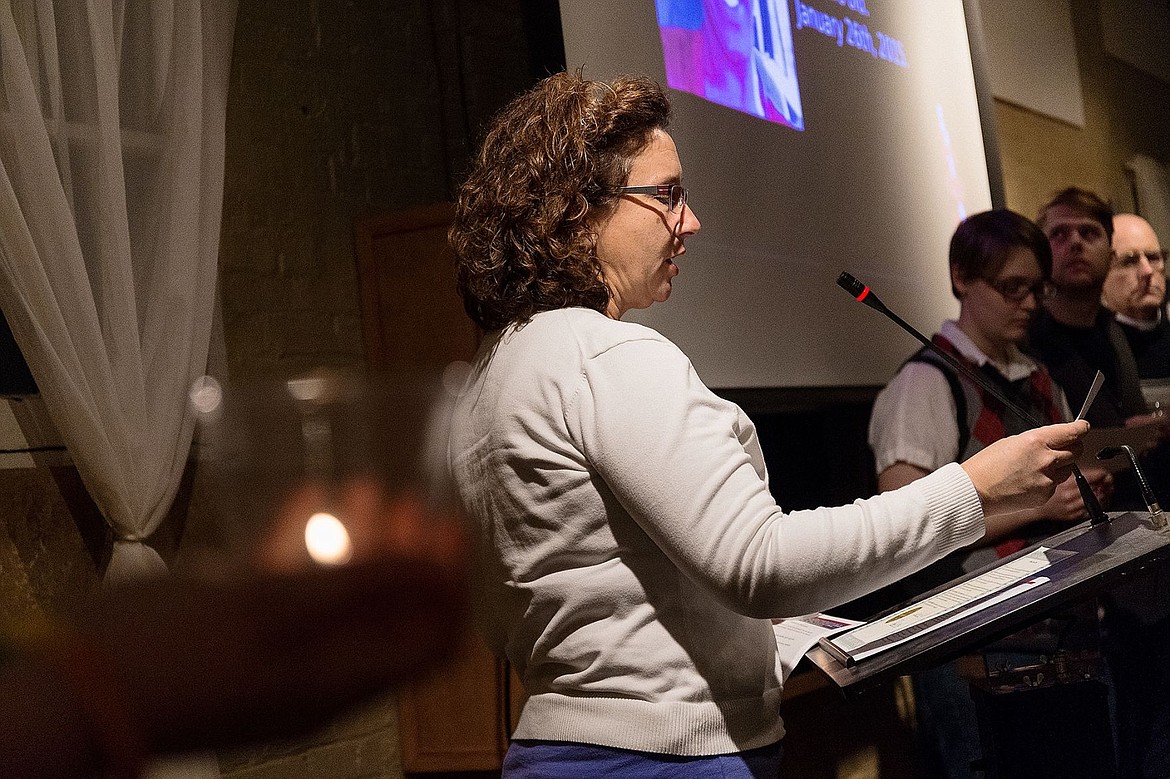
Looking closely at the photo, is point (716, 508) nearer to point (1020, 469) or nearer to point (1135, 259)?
point (1020, 469)

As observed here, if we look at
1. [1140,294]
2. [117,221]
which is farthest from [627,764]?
[1140,294]

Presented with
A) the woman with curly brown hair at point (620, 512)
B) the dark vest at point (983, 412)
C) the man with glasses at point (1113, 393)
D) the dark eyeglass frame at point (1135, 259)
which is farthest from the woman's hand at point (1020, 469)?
the dark eyeglass frame at point (1135, 259)

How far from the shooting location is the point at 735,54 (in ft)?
8.32

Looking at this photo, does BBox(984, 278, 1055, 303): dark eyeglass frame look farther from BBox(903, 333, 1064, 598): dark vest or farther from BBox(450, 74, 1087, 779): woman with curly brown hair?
BBox(450, 74, 1087, 779): woman with curly brown hair

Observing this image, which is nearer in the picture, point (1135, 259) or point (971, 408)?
point (971, 408)

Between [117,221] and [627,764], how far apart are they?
115 centimetres

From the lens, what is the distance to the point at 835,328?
2.83 m

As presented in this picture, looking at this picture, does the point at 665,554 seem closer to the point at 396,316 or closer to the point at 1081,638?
the point at 1081,638

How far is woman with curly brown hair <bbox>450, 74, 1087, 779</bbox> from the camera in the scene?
3.27 feet

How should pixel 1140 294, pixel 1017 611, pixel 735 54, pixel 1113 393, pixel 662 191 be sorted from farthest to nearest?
1. pixel 1140 294
2. pixel 1113 393
3. pixel 735 54
4. pixel 662 191
5. pixel 1017 611

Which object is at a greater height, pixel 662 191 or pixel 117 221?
pixel 117 221

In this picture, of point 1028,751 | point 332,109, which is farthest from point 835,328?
point 1028,751

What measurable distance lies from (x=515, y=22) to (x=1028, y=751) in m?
2.27

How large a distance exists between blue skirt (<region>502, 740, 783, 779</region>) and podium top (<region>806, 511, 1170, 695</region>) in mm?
112
